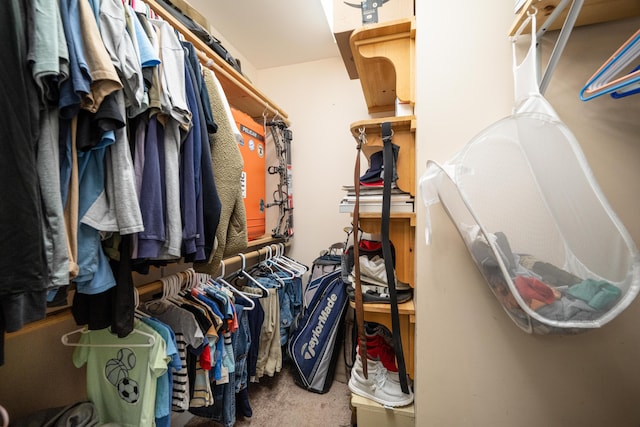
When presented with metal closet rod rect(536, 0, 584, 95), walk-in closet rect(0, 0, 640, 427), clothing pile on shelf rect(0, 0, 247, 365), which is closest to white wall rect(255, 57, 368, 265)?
walk-in closet rect(0, 0, 640, 427)

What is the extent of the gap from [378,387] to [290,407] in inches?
26.0

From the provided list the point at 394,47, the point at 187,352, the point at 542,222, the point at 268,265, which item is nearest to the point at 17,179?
the point at 187,352

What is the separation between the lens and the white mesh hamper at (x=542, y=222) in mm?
563

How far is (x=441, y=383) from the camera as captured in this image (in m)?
0.88

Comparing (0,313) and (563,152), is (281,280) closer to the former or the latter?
(0,313)

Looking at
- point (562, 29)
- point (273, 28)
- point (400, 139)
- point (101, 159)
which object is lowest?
point (101, 159)

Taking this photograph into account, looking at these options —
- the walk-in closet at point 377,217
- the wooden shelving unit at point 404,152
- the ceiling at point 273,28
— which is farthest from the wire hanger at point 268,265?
the ceiling at point 273,28

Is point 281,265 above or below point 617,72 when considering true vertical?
below

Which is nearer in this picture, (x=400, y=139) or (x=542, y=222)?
(x=542, y=222)

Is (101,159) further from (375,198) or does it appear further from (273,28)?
(273,28)

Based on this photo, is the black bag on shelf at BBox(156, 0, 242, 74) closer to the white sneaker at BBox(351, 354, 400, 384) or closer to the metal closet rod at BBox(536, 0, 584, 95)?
the metal closet rod at BBox(536, 0, 584, 95)

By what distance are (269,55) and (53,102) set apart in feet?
6.00

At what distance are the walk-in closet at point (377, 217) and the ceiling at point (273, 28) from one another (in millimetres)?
500

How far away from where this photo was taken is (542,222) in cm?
64
